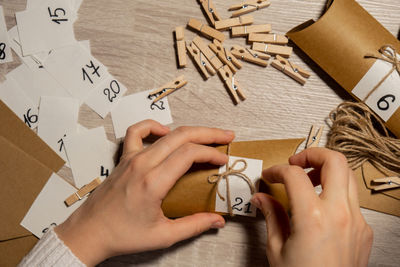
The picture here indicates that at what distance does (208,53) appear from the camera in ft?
3.03

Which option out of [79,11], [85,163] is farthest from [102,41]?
[85,163]

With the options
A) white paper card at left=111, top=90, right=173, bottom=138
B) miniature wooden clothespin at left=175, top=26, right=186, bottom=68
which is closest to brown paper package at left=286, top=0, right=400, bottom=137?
miniature wooden clothespin at left=175, top=26, right=186, bottom=68

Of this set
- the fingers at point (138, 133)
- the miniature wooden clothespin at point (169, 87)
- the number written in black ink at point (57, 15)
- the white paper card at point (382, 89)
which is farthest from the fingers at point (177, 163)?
the number written in black ink at point (57, 15)

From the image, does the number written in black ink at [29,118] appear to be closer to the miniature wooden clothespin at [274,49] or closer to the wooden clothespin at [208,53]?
the wooden clothespin at [208,53]

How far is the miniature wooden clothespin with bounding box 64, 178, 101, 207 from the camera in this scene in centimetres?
92

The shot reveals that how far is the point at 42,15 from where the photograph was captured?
3.18ft

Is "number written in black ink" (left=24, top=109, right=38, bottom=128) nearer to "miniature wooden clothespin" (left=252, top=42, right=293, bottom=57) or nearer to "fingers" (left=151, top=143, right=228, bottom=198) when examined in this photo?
"fingers" (left=151, top=143, right=228, bottom=198)

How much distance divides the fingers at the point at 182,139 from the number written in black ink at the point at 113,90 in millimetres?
267

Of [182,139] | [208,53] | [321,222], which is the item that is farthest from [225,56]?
[321,222]

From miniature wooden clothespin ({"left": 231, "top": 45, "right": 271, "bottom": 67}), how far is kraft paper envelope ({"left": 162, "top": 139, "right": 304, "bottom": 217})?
0.25 metres

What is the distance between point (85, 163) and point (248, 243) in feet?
1.77

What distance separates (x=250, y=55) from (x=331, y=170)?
1.41ft

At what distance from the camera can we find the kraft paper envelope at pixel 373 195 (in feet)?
2.85

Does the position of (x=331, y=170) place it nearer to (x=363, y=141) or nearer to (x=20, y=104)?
(x=363, y=141)
